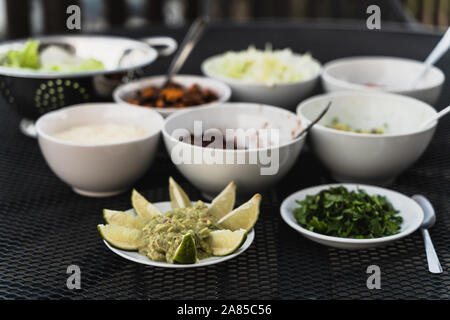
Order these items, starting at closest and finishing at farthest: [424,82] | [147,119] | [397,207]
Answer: [397,207] → [147,119] → [424,82]

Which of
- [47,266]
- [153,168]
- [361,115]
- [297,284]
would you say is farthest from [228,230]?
[361,115]

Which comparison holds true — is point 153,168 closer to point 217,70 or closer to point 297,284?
point 217,70

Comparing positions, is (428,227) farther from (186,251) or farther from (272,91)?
(272,91)

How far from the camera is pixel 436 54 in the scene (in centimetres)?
174

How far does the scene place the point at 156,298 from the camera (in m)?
1.00

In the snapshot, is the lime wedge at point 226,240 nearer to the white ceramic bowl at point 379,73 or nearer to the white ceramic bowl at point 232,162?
the white ceramic bowl at point 232,162

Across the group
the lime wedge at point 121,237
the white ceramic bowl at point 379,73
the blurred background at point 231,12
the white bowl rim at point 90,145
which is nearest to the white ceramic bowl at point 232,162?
the white bowl rim at point 90,145

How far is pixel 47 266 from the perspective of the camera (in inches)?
43.2

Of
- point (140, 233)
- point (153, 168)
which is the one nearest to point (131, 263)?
point (140, 233)

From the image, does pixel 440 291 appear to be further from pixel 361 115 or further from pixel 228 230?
pixel 361 115

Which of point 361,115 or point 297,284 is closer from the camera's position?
point 297,284

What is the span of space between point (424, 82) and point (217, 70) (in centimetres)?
71
